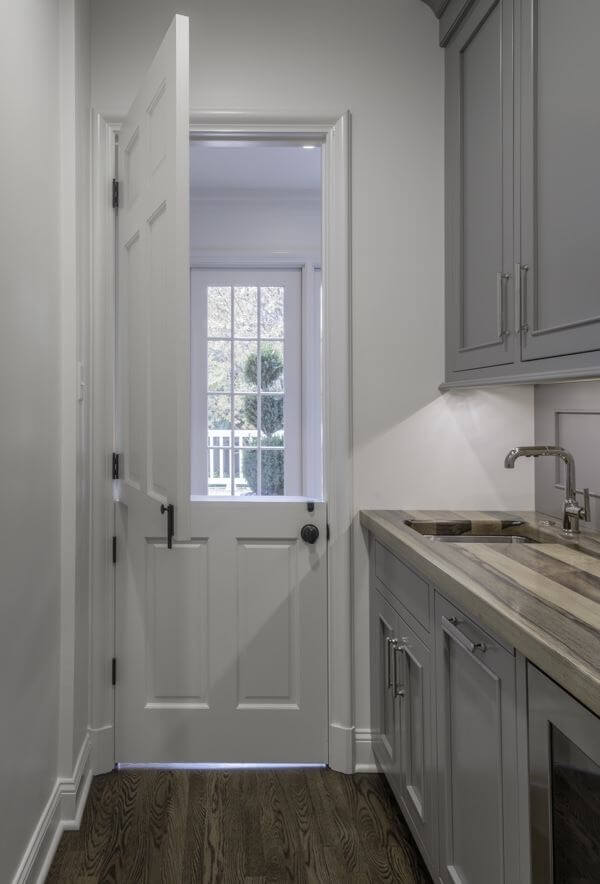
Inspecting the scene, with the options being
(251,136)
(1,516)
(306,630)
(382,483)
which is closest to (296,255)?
(251,136)

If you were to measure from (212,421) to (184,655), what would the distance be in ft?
5.97

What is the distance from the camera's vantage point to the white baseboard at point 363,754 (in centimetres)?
230

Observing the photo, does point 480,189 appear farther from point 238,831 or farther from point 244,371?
point 244,371

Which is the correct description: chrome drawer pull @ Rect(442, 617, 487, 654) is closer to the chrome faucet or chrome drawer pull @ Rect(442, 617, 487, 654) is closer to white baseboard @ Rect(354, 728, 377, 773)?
the chrome faucet

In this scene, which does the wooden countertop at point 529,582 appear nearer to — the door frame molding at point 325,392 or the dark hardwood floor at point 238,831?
the door frame molding at point 325,392

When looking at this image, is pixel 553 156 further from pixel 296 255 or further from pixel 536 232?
pixel 296 255

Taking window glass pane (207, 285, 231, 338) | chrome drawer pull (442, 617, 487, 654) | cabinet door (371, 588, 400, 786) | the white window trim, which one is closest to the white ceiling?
the white window trim

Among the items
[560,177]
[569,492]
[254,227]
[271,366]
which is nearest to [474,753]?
[569,492]

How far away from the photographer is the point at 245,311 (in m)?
3.90

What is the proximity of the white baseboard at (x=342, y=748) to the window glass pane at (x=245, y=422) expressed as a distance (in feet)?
6.39

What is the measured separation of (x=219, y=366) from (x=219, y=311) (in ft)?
1.02

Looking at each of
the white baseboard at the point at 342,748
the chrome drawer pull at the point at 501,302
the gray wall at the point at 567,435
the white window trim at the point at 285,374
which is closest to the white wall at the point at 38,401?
the white baseboard at the point at 342,748

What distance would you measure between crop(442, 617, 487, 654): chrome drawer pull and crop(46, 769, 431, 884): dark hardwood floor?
778 mm

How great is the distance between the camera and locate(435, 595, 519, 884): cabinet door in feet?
3.85
